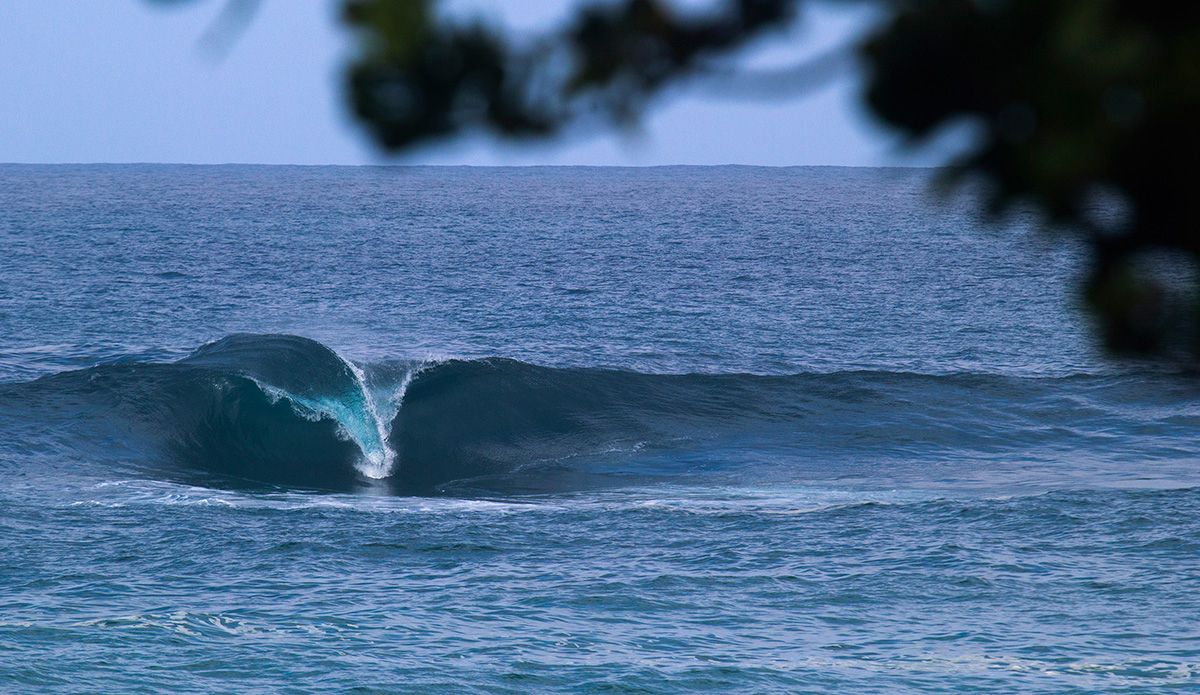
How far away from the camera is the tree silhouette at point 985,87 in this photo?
1637 millimetres

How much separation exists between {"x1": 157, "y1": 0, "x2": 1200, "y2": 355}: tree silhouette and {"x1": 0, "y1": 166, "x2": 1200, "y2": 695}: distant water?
0.47 feet

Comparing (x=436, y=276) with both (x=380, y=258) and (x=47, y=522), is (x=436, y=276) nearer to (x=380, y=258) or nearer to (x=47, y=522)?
(x=380, y=258)

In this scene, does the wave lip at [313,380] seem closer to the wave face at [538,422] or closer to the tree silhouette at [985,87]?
the wave face at [538,422]

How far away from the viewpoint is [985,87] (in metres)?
1.75

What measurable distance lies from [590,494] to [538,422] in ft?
16.7

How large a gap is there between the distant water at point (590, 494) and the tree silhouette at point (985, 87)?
144 mm

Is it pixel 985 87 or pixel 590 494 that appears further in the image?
pixel 590 494

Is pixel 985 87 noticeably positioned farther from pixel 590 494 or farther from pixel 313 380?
pixel 313 380

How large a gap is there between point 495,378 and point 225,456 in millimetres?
6314

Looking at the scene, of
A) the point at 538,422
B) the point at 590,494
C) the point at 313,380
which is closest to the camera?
the point at 590,494

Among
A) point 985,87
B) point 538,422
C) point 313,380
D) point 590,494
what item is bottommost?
point 590,494

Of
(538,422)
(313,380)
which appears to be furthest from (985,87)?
(313,380)

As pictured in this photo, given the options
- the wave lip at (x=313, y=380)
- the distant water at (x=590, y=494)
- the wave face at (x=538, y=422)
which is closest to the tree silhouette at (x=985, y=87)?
the distant water at (x=590, y=494)

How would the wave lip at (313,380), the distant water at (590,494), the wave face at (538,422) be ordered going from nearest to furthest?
the distant water at (590,494) → the wave face at (538,422) → the wave lip at (313,380)
